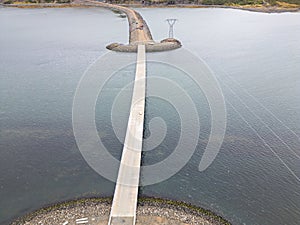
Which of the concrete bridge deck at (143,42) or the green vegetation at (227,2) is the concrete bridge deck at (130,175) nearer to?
the concrete bridge deck at (143,42)

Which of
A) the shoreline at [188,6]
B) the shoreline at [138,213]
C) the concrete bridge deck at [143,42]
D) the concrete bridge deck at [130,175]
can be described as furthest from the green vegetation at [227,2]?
the shoreline at [138,213]

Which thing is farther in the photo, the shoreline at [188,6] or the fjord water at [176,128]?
the shoreline at [188,6]

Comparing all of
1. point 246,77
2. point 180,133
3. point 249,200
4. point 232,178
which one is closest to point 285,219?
point 249,200

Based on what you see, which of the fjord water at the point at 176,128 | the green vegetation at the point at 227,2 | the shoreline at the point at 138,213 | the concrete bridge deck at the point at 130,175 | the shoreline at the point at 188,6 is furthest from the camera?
the green vegetation at the point at 227,2

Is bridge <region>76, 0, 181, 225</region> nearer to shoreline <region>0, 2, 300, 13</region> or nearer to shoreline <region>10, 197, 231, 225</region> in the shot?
shoreline <region>10, 197, 231, 225</region>

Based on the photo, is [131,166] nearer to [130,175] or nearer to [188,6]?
[130,175]

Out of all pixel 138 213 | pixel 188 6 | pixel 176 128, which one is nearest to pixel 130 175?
pixel 138 213
